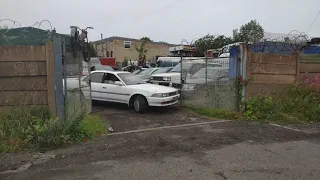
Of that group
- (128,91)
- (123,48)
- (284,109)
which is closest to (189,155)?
(128,91)

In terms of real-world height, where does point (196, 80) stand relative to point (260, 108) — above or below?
above

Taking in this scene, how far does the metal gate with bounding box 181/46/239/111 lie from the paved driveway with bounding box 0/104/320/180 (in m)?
1.40

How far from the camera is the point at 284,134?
6387 mm

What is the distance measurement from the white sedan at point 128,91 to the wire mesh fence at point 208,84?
0.59 metres

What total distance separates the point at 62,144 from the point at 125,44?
38357 mm

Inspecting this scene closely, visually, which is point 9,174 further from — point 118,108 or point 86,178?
point 118,108

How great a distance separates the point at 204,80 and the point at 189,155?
4.55 meters

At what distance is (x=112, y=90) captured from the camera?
368 inches

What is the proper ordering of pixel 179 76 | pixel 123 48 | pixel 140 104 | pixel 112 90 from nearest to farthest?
pixel 140 104, pixel 112 90, pixel 179 76, pixel 123 48

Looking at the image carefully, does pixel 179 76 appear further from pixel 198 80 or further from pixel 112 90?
pixel 112 90

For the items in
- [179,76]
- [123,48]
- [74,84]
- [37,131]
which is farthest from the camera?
[123,48]

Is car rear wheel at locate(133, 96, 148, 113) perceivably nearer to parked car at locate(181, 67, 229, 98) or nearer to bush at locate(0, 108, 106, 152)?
parked car at locate(181, 67, 229, 98)

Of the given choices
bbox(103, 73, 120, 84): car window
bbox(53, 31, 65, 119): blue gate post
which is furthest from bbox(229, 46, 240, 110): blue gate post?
bbox(53, 31, 65, 119): blue gate post

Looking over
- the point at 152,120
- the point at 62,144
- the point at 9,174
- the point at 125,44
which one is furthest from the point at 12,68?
the point at 125,44
